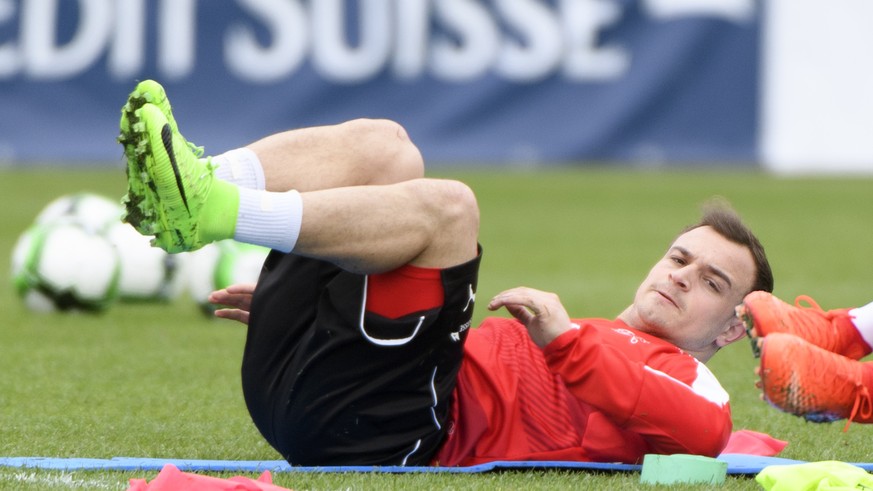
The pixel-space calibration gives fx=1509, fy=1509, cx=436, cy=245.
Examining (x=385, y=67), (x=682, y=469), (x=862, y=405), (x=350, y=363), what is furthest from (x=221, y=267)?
(x=385, y=67)

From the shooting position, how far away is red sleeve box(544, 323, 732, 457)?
3.34 m

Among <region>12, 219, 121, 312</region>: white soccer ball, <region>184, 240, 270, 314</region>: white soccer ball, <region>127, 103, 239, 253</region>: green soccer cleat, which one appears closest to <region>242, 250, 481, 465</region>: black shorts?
<region>127, 103, 239, 253</region>: green soccer cleat

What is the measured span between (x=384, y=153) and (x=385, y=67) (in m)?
9.49

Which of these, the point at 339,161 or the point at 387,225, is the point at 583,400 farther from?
the point at 339,161

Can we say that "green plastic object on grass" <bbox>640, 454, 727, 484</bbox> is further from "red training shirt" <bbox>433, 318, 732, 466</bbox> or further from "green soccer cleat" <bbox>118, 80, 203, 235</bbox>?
"green soccer cleat" <bbox>118, 80, 203, 235</bbox>

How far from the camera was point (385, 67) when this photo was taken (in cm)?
1291

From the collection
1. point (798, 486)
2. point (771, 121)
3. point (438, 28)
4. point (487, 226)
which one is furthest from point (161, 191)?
point (771, 121)

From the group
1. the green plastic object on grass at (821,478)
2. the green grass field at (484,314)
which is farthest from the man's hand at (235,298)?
the green plastic object on grass at (821,478)

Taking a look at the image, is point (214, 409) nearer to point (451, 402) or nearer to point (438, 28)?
point (451, 402)

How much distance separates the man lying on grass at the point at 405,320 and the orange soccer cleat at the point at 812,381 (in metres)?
0.23

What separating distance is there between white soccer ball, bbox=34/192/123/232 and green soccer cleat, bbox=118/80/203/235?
11.2 ft

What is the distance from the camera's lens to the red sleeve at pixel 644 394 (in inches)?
132

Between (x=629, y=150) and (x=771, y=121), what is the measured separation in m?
1.25

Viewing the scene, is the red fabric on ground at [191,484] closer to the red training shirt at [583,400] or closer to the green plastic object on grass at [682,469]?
the red training shirt at [583,400]
